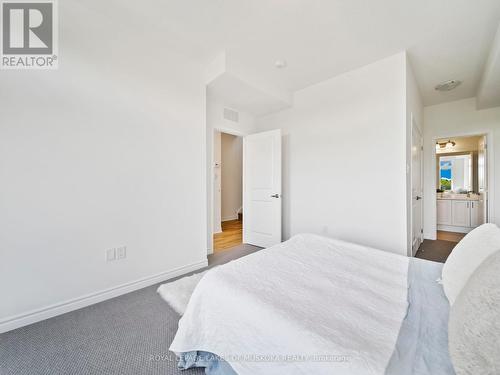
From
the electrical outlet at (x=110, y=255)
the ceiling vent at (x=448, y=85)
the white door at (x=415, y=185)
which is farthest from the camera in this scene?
the ceiling vent at (x=448, y=85)

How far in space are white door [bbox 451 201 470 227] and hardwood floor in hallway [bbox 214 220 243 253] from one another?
491cm

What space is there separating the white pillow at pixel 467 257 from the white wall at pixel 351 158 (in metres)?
1.39

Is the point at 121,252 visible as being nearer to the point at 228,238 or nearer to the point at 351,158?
the point at 228,238

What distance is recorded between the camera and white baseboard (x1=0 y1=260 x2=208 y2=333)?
1567mm

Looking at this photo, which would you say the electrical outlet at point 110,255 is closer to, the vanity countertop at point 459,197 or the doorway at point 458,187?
the doorway at point 458,187

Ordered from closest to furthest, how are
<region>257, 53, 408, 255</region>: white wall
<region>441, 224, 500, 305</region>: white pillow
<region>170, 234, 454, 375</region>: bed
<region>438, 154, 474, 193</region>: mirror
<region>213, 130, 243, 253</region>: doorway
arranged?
<region>170, 234, 454, 375</region>: bed, <region>441, 224, 500, 305</region>: white pillow, <region>257, 53, 408, 255</region>: white wall, <region>438, 154, 474, 193</region>: mirror, <region>213, 130, 243, 253</region>: doorway

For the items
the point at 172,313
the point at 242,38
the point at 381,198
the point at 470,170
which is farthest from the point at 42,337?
the point at 470,170

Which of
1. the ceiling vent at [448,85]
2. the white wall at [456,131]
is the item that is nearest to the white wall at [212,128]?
the ceiling vent at [448,85]

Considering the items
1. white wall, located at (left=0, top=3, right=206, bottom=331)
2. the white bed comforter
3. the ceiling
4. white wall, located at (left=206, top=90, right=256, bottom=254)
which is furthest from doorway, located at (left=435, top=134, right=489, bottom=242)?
white wall, located at (left=0, top=3, right=206, bottom=331)

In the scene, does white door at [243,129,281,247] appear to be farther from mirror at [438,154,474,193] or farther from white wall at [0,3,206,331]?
A: mirror at [438,154,474,193]

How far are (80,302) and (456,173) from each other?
787cm

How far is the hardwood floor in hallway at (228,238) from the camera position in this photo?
12.0ft

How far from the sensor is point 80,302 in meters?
1.83

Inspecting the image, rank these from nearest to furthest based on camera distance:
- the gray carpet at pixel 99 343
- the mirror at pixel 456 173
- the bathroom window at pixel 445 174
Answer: the gray carpet at pixel 99 343
the mirror at pixel 456 173
the bathroom window at pixel 445 174
